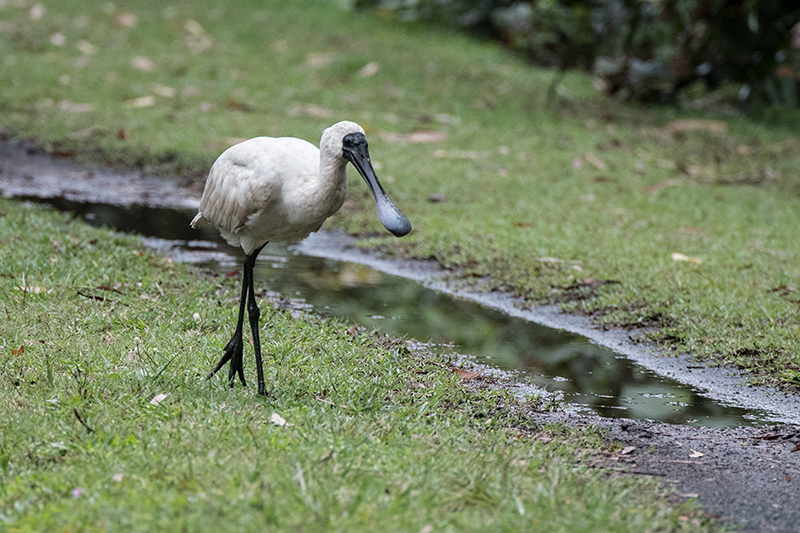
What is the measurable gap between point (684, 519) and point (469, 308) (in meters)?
2.76

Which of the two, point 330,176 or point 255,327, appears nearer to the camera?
point 330,176

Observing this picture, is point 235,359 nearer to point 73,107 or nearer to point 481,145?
point 481,145

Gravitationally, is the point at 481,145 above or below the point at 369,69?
below

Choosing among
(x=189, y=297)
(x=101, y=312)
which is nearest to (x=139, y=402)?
(x=101, y=312)

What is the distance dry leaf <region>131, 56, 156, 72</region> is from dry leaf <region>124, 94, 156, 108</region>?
121 cm

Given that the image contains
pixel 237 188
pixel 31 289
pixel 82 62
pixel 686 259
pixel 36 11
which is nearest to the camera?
pixel 237 188

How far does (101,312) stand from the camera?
183 inches

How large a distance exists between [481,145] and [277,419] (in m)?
6.61

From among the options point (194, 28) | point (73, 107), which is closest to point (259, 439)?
point (73, 107)

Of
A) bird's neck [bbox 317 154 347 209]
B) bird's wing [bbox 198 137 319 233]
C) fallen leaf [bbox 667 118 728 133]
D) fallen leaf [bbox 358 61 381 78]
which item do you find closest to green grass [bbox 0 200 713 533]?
bird's wing [bbox 198 137 319 233]

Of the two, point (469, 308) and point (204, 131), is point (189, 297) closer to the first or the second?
point (469, 308)

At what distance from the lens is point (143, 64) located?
11.8 m

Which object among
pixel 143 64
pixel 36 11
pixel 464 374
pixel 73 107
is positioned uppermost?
pixel 36 11

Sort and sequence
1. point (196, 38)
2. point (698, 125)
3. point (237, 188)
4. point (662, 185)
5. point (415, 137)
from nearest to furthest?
point (237, 188)
point (662, 185)
point (415, 137)
point (698, 125)
point (196, 38)
